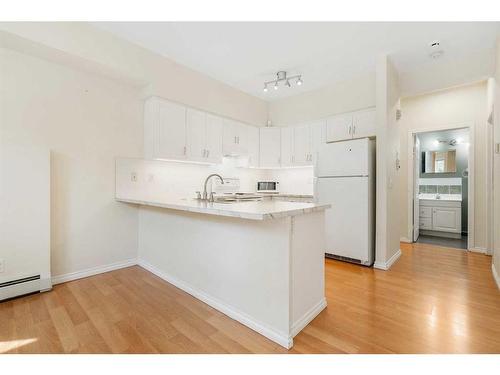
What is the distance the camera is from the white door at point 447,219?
477 centimetres

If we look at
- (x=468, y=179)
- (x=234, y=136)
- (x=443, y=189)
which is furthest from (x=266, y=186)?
(x=443, y=189)

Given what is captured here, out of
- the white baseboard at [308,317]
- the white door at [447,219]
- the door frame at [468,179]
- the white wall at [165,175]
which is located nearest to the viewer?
the white baseboard at [308,317]

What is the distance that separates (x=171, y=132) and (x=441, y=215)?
5.51m

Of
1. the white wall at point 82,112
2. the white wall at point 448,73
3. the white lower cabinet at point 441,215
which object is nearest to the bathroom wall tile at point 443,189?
the white lower cabinet at point 441,215

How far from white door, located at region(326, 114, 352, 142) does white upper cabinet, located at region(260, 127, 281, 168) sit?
0.96 m

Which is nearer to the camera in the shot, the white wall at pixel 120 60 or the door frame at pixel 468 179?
the white wall at pixel 120 60

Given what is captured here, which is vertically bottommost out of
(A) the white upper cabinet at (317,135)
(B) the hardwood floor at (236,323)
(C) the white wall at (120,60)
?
(B) the hardwood floor at (236,323)

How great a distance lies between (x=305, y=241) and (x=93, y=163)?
8.28ft

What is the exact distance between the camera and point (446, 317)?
186cm

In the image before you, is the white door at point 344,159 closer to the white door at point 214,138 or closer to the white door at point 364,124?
the white door at point 364,124

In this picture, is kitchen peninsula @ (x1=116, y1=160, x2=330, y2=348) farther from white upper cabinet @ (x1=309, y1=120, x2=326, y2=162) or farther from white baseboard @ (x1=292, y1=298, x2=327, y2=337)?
white upper cabinet @ (x1=309, y1=120, x2=326, y2=162)
